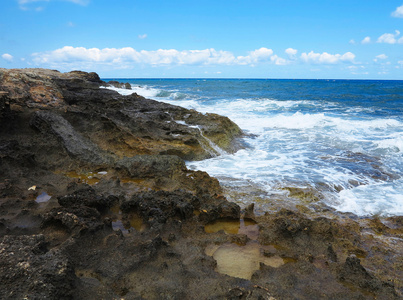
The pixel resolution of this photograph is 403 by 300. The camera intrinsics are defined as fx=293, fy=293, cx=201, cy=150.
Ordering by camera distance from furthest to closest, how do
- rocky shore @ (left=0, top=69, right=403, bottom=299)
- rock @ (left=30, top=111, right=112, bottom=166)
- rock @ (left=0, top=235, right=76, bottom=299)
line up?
1. rock @ (left=30, top=111, right=112, bottom=166)
2. rocky shore @ (left=0, top=69, right=403, bottom=299)
3. rock @ (left=0, top=235, right=76, bottom=299)

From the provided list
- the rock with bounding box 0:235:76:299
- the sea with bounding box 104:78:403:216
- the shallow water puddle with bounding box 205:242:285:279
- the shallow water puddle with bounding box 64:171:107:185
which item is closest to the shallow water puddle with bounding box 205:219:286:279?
the shallow water puddle with bounding box 205:242:285:279

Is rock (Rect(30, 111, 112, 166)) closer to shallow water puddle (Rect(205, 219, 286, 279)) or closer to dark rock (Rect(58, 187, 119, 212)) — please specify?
dark rock (Rect(58, 187, 119, 212))

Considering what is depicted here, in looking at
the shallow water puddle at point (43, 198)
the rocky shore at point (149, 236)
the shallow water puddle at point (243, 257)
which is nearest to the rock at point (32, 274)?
the rocky shore at point (149, 236)

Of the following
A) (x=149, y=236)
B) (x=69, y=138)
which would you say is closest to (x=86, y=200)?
(x=149, y=236)

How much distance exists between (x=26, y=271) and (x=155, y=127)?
22.1ft

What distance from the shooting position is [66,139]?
21.4 feet

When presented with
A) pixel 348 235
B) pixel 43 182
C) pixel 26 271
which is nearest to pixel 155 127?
pixel 43 182

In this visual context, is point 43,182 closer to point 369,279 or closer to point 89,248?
point 89,248

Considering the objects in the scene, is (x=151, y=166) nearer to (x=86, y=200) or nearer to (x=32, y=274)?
(x=86, y=200)

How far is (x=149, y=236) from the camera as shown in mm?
3369

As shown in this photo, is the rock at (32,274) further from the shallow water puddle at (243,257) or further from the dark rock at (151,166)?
the dark rock at (151,166)

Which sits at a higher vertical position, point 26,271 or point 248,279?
point 26,271

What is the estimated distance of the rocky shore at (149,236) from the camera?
239cm

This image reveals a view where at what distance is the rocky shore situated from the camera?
239 centimetres
